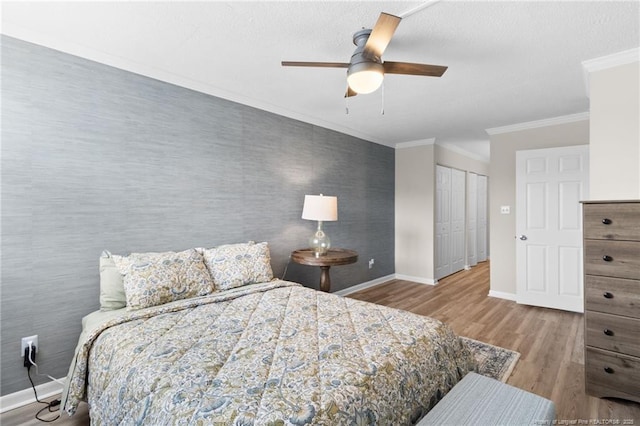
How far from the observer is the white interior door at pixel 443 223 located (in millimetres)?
5227

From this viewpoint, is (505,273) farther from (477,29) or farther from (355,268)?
(477,29)

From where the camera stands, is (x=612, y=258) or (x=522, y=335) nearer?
(x=612, y=258)

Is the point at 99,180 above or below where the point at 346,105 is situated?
below

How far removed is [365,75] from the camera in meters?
1.70

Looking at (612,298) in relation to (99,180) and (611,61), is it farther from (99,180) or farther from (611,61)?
(99,180)

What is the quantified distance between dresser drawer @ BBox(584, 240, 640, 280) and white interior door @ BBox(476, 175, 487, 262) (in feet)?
16.1

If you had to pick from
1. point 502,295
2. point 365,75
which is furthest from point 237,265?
point 502,295

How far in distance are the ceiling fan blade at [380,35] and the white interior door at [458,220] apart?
4550mm

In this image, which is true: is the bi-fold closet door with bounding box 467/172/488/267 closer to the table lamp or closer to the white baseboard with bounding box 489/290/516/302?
the white baseboard with bounding box 489/290/516/302

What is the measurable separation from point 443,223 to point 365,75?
4309mm

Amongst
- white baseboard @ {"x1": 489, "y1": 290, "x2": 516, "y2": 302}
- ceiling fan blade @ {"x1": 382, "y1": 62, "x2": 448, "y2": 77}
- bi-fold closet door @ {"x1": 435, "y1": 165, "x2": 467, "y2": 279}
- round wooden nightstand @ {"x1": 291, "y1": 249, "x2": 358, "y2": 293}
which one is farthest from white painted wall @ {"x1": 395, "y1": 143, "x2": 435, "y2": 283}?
ceiling fan blade @ {"x1": 382, "y1": 62, "x2": 448, "y2": 77}

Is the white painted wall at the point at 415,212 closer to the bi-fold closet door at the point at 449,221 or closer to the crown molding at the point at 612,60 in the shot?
the bi-fold closet door at the point at 449,221

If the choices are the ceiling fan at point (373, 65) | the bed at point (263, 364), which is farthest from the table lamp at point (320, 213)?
the ceiling fan at point (373, 65)

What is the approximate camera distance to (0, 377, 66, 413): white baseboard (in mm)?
1912
